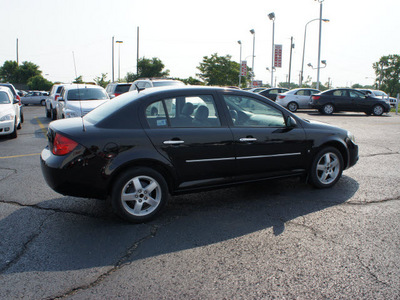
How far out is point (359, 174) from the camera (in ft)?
→ 21.5

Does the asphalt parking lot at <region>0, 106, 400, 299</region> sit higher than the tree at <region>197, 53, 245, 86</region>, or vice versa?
the tree at <region>197, 53, 245, 86</region>

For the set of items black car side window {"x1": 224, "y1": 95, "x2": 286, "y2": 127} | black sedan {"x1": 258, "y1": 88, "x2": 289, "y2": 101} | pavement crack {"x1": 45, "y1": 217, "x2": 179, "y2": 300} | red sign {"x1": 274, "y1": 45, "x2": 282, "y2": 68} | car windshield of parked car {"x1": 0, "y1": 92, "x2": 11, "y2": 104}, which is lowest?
pavement crack {"x1": 45, "y1": 217, "x2": 179, "y2": 300}

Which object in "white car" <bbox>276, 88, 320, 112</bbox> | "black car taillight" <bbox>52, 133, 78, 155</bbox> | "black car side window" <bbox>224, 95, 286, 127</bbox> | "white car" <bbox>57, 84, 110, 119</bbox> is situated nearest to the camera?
"black car taillight" <bbox>52, 133, 78, 155</bbox>

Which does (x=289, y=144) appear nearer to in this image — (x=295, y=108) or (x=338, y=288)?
(x=338, y=288)

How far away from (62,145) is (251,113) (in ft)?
7.96

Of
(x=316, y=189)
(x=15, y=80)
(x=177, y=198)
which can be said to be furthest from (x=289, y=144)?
(x=15, y=80)

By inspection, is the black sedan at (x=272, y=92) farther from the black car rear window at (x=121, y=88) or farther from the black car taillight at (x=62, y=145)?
the black car taillight at (x=62, y=145)

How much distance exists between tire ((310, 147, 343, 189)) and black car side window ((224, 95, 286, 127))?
0.83 metres

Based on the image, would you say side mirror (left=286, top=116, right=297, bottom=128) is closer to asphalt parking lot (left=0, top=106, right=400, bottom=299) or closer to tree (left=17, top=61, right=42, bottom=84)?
asphalt parking lot (left=0, top=106, right=400, bottom=299)

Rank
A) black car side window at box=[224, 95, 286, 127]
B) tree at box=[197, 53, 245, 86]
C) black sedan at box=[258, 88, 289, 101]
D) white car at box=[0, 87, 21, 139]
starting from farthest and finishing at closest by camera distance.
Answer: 1. tree at box=[197, 53, 245, 86]
2. black sedan at box=[258, 88, 289, 101]
3. white car at box=[0, 87, 21, 139]
4. black car side window at box=[224, 95, 286, 127]

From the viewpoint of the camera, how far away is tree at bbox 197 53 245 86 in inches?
2862

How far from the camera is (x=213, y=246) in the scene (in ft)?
11.9

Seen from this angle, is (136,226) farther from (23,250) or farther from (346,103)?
(346,103)

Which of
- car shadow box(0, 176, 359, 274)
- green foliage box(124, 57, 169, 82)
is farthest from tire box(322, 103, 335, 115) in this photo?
green foliage box(124, 57, 169, 82)
